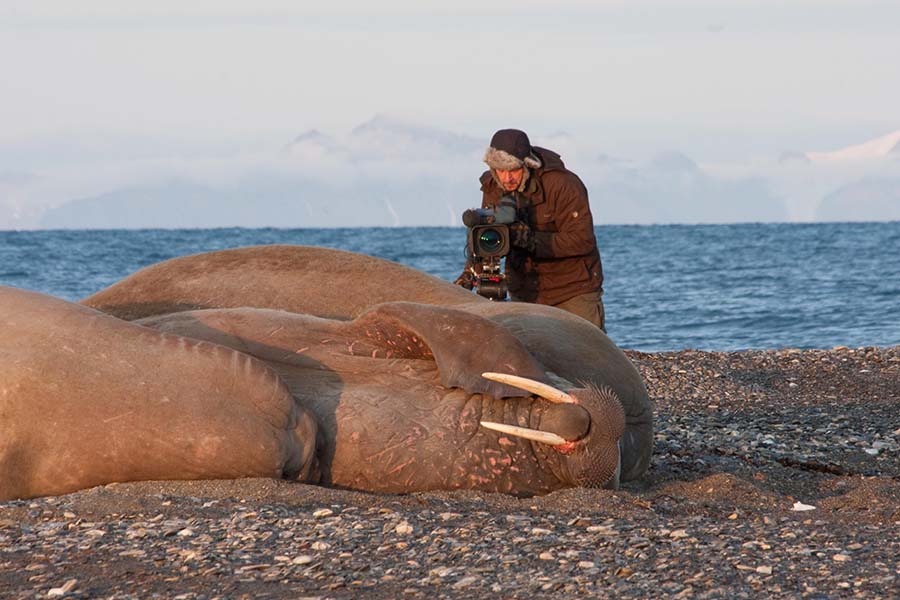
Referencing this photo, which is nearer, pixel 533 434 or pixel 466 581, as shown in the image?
pixel 466 581

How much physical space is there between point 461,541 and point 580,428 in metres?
0.89

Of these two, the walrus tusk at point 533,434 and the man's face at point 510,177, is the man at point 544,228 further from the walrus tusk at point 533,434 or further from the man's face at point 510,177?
the walrus tusk at point 533,434

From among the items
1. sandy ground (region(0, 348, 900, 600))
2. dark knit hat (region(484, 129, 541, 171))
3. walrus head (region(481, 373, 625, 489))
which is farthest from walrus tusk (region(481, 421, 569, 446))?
dark knit hat (region(484, 129, 541, 171))

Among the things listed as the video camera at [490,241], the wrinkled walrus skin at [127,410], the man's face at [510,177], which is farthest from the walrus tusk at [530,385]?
the man's face at [510,177]

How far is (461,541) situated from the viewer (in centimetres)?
437

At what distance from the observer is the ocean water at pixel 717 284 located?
18.5 m

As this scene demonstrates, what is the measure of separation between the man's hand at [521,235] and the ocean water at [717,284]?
8.68m

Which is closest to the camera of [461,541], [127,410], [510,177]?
[461,541]

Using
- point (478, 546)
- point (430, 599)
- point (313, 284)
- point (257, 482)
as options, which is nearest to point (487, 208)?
point (313, 284)

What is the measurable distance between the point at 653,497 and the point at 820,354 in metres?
7.32

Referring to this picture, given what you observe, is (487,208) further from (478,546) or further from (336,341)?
(478,546)

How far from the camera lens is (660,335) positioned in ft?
61.2

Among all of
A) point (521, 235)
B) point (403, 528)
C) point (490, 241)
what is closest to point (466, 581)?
point (403, 528)

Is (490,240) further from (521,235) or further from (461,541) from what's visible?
(461,541)
